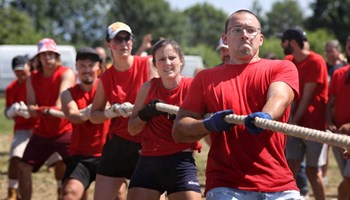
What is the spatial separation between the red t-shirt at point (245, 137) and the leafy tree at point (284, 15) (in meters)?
129

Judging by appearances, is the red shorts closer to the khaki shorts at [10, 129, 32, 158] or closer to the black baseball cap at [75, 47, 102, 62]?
the khaki shorts at [10, 129, 32, 158]

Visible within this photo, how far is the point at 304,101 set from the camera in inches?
362

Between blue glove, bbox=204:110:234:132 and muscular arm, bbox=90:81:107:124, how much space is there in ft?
9.15

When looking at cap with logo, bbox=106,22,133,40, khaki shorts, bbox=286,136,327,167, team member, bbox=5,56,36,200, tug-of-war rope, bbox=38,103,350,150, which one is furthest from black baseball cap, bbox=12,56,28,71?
tug-of-war rope, bbox=38,103,350,150

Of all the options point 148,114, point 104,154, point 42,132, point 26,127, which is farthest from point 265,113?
point 26,127

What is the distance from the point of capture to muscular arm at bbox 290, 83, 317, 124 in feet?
30.2

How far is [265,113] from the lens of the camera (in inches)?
177

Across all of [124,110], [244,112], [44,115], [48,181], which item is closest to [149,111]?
[124,110]

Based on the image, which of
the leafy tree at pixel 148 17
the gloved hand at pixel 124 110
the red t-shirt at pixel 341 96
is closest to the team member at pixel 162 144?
the gloved hand at pixel 124 110

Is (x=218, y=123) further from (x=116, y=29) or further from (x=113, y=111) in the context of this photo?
(x=116, y=29)

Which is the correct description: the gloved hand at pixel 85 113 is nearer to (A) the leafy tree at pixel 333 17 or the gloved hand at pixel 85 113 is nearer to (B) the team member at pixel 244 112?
(B) the team member at pixel 244 112

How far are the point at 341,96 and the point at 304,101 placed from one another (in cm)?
62

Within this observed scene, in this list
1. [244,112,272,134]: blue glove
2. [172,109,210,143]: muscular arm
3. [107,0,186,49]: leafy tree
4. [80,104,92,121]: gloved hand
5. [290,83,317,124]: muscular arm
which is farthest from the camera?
[107,0,186,49]: leafy tree

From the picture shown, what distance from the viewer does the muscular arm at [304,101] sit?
30.2 ft
